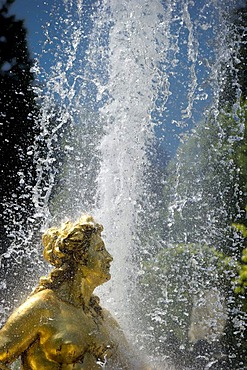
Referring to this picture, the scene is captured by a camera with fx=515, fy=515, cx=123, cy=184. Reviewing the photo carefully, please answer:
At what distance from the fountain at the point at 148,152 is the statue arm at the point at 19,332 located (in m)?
0.86

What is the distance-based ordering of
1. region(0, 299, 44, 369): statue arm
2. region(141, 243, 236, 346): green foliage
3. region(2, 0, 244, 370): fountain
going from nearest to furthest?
region(0, 299, 44, 369): statue arm < region(2, 0, 244, 370): fountain < region(141, 243, 236, 346): green foliage

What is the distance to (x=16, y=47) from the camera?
15742mm

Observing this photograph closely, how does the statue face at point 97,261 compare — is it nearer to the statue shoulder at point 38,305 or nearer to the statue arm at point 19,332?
the statue shoulder at point 38,305

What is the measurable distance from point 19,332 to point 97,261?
0.53m

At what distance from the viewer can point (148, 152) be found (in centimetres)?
912

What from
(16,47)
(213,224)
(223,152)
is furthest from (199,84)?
(16,47)

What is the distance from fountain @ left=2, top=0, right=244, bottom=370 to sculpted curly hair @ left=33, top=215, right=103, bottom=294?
2.54ft

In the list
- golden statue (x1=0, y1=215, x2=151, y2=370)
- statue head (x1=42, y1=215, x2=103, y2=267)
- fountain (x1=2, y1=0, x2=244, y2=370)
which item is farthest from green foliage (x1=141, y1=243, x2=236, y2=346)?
statue head (x1=42, y1=215, x2=103, y2=267)

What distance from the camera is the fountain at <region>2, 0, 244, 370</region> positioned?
6.62 meters

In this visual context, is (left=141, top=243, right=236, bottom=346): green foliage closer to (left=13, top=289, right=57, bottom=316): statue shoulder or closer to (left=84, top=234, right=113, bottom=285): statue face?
(left=84, top=234, right=113, bottom=285): statue face

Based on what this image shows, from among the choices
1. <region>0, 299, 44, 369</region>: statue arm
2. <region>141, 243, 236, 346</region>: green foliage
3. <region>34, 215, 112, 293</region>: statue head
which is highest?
<region>141, 243, 236, 346</region>: green foliage

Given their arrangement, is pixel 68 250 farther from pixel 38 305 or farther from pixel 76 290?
pixel 38 305

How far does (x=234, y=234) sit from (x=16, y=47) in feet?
30.5

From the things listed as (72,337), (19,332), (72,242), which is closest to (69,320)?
(72,337)
